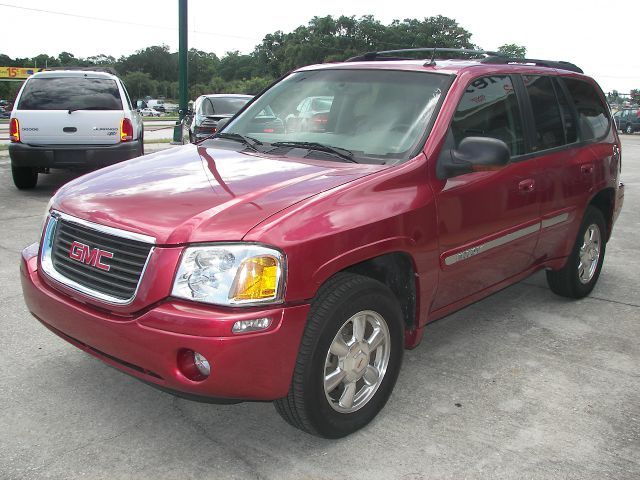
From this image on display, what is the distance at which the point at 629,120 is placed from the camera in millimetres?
37406

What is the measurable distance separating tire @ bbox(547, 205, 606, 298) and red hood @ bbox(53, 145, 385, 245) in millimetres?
→ 2367

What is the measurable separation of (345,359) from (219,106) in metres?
11.8

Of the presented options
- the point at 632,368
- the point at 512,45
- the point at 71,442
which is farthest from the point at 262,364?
the point at 512,45

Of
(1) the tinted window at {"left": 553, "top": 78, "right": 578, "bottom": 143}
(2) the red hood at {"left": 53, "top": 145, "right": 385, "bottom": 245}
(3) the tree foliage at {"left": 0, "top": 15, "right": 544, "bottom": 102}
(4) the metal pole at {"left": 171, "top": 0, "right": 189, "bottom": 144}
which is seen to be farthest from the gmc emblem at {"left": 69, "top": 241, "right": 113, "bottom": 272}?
(3) the tree foliage at {"left": 0, "top": 15, "right": 544, "bottom": 102}

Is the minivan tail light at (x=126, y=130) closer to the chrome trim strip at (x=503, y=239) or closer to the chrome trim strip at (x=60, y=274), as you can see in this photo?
the chrome trim strip at (x=60, y=274)

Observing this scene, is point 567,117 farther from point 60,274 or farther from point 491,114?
point 60,274

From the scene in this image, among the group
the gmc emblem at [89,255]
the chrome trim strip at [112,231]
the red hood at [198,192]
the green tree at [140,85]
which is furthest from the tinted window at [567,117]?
the green tree at [140,85]

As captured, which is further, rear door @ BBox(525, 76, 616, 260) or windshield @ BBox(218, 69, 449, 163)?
rear door @ BBox(525, 76, 616, 260)

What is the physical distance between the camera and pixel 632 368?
3912 mm

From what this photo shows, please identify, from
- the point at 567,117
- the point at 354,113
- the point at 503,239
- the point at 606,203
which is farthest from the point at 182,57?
the point at 503,239

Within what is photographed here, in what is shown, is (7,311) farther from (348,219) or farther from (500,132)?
(500,132)

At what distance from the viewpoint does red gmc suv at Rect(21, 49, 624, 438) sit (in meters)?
2.57

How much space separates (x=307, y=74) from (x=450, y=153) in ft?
4.57

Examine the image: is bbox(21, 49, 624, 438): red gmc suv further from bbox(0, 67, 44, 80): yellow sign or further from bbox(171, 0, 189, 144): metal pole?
bbox(0, 67, 44, 80): yellow sign
